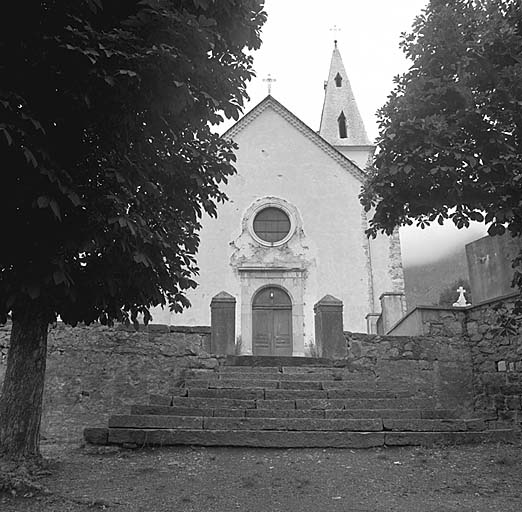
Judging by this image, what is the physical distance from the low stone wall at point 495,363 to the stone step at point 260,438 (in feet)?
10.7

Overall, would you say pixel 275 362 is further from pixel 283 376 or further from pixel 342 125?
pixel 342 125

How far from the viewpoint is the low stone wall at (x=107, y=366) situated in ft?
30.4

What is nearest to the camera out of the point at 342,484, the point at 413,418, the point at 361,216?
the point at 342,484

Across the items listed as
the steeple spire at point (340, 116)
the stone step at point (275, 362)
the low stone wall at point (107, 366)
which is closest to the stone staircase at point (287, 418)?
the stone step at point (275, 362)

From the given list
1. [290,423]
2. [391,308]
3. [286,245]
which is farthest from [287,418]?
[286,245]

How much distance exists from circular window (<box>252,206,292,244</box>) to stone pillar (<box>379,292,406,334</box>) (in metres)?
3.48

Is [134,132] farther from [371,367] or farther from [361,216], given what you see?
[361,216]

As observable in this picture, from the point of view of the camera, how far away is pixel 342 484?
17.2ft

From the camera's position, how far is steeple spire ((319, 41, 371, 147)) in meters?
24.2

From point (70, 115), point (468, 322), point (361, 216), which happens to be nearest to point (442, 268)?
point (361, 216)

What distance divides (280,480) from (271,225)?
12295 mm

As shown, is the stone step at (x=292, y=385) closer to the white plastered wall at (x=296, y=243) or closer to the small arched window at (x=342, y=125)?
the white plastered wall at (x=296, y=243)

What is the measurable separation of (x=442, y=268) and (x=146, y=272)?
173 feet

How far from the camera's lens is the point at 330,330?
34.0ft
